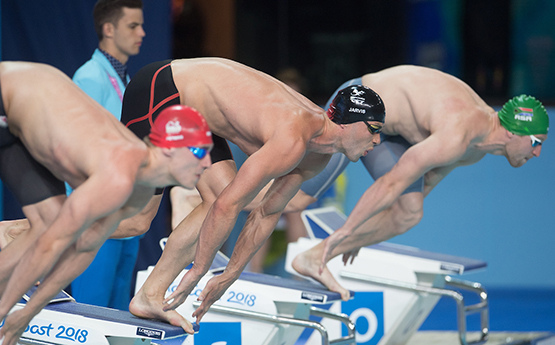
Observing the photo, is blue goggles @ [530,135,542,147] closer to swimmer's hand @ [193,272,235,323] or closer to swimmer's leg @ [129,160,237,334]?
swimmer's leg @ [129,160,237,334]

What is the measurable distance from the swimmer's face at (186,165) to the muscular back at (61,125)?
0.41 feet

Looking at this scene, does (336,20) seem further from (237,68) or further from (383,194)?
(237,68)

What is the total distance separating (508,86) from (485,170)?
112 cm

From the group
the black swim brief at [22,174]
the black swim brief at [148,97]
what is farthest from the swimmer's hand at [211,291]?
the black swim brief at [22,174]

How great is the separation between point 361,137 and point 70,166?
1.41 meters

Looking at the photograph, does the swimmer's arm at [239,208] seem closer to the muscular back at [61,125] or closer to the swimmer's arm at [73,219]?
the muscular back at [61,125]

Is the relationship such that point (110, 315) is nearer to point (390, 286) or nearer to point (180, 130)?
point (180, 130)

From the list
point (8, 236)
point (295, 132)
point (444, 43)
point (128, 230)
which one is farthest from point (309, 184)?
point (444, 43)

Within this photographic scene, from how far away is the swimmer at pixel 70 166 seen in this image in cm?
237

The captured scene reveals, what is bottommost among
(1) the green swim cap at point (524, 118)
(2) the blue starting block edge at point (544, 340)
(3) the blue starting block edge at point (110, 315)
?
(2) the blue starting block edge at point (544, 340)

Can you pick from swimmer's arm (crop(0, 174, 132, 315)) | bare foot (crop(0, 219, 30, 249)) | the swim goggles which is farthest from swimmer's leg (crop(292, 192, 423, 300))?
swimmer's arm (crop(0, 174, 132, 315))

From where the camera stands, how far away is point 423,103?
4.31 meters

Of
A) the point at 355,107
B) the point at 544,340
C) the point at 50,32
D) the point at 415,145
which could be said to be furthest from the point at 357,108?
the point at 50,32

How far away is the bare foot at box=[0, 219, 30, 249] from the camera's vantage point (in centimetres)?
345
